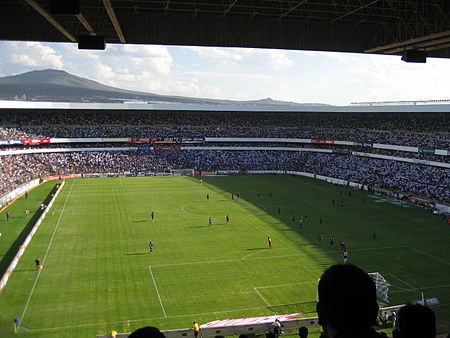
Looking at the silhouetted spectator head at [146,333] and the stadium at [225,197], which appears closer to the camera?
the silhouetted spectator head at [146,333]

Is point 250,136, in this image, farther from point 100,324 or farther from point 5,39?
point 5,39

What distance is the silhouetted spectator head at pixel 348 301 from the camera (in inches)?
114

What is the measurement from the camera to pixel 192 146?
89438 millimetres

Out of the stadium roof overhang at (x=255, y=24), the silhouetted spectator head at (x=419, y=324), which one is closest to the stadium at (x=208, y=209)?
the stadium roof overhang at (x=255, y=24)

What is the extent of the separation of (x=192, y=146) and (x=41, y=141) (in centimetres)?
2873

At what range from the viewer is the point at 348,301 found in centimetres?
288

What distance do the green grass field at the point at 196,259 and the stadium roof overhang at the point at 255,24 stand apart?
1365 cm

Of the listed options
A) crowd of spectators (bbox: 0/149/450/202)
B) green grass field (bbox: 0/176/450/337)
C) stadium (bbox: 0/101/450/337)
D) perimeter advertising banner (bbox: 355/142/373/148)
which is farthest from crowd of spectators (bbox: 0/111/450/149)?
green grass field (bbox: 0/176/450/337)

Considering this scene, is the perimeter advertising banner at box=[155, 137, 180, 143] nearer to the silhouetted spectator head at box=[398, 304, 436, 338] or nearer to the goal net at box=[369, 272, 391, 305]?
the goal net at box=[369, 272, 391, 305]

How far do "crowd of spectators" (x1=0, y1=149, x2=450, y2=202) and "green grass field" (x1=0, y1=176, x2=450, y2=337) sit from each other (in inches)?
370

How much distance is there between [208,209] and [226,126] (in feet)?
159

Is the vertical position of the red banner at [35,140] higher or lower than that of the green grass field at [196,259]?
higher

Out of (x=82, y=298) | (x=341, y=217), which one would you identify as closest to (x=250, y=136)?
(x=341, y=217)

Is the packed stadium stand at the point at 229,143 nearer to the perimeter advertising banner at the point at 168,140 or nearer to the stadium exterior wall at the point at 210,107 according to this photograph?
the perimeter advertising banner at the point at 168,140
